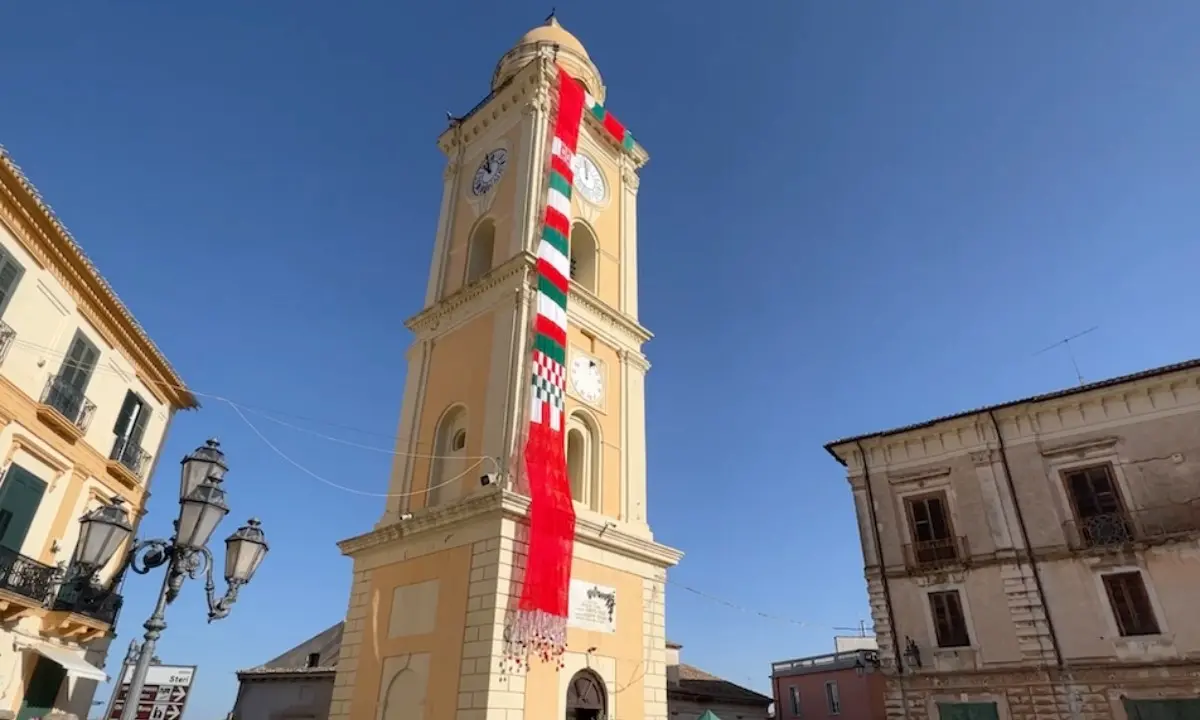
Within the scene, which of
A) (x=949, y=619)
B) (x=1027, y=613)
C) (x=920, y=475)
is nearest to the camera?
(x=1027, y=613)

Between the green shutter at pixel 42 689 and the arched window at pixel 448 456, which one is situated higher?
the arched window at pixel 448 456

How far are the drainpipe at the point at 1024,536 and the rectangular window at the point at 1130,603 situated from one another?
4.84ft

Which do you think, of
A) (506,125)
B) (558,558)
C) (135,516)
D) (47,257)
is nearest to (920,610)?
(558,558)

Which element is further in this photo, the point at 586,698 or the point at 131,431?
the point at 131,431

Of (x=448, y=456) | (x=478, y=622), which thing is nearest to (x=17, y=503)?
(x=448, y=456)

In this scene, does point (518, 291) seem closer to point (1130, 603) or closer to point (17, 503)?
point (17, 503)

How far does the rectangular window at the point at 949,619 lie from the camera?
20016mm

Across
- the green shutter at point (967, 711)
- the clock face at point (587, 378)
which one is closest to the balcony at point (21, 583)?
the clock face at point (587, 378)

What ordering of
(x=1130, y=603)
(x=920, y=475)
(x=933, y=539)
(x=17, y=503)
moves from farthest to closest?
1. (x=920, y=475)
2. (x=933, y=539)
3. (x=1130, y=603)
4. (x=17, y=503)

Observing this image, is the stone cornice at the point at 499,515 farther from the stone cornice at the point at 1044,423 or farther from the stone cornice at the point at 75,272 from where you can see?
the stone cornice at the point at 1044,423

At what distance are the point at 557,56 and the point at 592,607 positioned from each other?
52.0ft

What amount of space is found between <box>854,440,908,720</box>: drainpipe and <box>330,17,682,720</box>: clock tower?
997 centimetres

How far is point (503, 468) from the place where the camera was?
13.1 meters

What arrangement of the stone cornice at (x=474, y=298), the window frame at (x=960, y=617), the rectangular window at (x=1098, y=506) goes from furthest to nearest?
the window frame at (x=960, y=617)
the rectangular window at (x=1098, y=506)
the stone cornice at (x=474, y=298)
